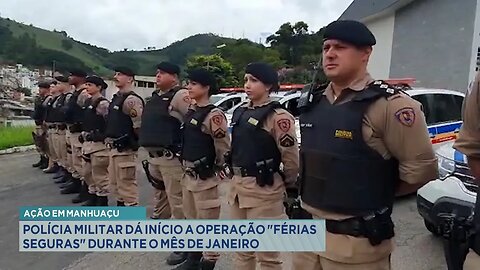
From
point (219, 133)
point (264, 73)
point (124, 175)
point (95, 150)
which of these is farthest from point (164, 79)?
point (95, 150)

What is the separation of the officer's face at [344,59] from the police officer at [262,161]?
3.59ft

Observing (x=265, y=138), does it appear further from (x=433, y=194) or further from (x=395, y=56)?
(x=395, y=56)

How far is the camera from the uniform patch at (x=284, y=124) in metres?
3.22

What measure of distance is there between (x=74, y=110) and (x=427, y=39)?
15.4m

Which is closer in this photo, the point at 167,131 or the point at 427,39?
the point at 167,131

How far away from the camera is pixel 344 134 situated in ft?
6.73

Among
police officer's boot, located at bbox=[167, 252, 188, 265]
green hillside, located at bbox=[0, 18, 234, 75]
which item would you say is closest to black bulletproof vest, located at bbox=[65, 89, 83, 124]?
police officer's boot, located at bbox=[167, 252, 188, 265]

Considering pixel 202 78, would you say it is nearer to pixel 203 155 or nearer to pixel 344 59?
pixel 203 155

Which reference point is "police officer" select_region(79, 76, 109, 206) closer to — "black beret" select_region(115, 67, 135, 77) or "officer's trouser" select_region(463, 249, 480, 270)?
"black beret" select_region(115, 67, 135, 77)

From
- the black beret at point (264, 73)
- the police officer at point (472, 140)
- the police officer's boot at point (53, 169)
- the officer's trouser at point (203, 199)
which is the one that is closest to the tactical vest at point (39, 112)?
the police officer's boot at point (53, 169)

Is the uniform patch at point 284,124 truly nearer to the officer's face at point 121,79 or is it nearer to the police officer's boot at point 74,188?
Answer: the officer's face at point 121,79

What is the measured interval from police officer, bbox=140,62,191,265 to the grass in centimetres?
828

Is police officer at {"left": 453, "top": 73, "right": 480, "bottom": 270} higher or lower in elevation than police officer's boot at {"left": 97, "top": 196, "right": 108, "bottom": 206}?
higher

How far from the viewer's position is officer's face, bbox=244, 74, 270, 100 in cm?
337
